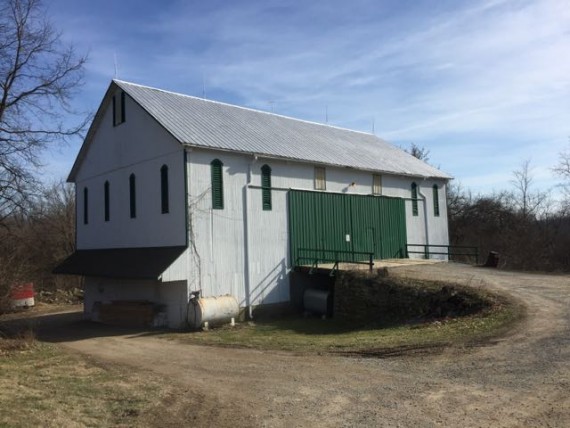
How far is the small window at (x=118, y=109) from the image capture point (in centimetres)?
2486

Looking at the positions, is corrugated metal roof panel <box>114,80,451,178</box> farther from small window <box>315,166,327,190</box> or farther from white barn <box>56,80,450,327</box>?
small window <box>315,166,327,190</box>

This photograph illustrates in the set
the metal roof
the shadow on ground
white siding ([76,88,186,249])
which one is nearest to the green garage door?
the metal roof

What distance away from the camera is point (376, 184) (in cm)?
2828

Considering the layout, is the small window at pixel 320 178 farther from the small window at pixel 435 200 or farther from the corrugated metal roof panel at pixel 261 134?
the small window at pixel 435 200

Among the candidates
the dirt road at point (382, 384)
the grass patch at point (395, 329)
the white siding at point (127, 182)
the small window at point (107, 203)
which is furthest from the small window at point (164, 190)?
the dirt road at point (382, 384)

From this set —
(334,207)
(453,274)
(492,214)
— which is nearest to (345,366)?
(453,274)

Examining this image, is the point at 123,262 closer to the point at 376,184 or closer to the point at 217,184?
the point at 217,184

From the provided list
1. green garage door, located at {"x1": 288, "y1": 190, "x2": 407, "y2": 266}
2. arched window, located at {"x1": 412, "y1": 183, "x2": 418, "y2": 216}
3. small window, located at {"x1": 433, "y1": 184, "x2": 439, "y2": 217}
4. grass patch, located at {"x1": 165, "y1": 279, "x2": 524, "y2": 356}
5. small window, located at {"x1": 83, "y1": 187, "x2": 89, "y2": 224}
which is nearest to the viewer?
grass patch, located at {"x1": 165, "y1": 279, "x2": 524, "y2": 356}

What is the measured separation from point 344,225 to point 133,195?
9.76 m

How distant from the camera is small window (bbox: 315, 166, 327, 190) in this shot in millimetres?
25297

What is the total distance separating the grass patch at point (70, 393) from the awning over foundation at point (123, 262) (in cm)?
617

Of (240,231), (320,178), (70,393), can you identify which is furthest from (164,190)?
(70,393)

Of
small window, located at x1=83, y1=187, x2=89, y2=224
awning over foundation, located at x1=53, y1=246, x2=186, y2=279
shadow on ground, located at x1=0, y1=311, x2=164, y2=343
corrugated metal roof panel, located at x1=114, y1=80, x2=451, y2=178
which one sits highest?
corrugated metal roof panel, located at x1=114, y1=80, x2=451, y2=178

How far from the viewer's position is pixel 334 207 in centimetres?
2570
